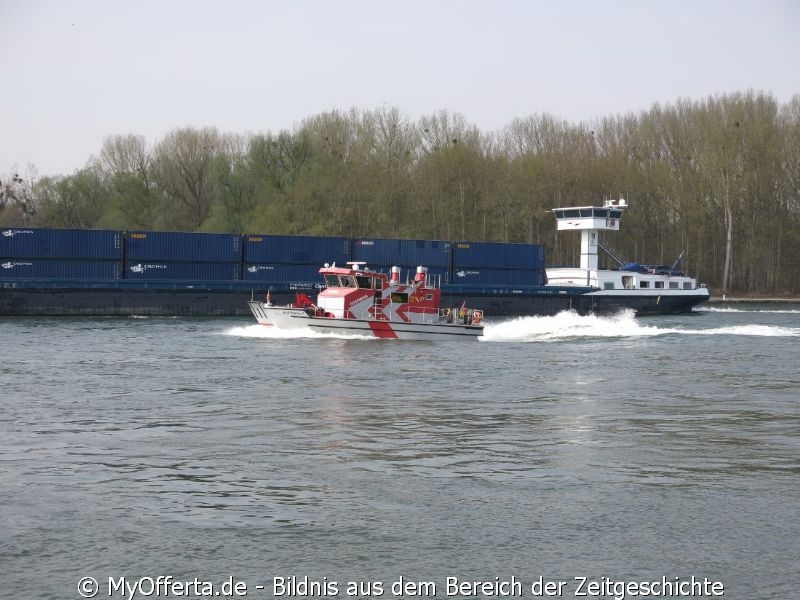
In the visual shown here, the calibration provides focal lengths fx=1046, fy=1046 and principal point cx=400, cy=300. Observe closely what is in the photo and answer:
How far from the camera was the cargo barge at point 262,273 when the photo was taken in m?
74.1

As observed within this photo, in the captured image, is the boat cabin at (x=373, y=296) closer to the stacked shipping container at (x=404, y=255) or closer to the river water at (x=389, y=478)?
the river water at (x=389, y=478)

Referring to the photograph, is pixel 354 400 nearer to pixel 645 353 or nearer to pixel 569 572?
pixel 569 572

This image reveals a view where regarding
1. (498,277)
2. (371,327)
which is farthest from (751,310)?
(371,327)

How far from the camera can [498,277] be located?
3467 inches

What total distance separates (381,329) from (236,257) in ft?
99.5

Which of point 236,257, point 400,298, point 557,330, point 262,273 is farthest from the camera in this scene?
point 262,273

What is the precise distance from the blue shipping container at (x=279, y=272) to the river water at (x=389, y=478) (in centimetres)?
3938

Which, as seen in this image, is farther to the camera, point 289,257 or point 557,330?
point 289,257

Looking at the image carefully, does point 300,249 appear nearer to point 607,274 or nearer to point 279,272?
point 279,272

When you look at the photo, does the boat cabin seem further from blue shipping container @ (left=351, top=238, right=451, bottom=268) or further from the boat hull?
blue shipping container @ (left=351, top=238, right=451, bottom=268)

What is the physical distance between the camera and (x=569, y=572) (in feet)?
46.6

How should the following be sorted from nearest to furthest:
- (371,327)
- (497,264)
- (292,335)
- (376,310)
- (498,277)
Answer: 1. (371,327)
2. (376,310)
3. (292,335)
4. (498,277)
5. (497,264)

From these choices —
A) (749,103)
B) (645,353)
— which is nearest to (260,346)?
(645,353)

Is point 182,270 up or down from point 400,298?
up
